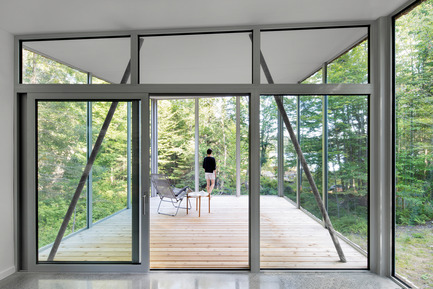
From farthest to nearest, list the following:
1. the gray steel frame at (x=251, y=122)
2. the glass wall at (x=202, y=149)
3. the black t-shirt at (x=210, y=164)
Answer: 1. the black t-shirt at (x=210, y=164)
2. the glass wall at (x=202, y=149)
3. the gray steel frame at (x=251, y=122)

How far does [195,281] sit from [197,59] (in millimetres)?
2787

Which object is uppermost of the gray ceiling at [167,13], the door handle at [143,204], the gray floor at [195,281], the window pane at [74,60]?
the gray ceiling at [167,13]

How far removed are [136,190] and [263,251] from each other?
176 cm

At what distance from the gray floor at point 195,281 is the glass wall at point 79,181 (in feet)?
0.78

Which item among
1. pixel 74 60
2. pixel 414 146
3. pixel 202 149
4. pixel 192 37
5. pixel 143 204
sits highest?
pixel 192 37

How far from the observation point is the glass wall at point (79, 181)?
8.96 feet

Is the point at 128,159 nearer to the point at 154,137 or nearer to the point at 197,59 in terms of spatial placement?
the point at 197,59

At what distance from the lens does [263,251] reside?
2.74 metres

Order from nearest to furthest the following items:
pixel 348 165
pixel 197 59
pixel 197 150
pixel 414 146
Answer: pixel 414 146, pixel 348 165, pixel 197 59, pixel 197 150

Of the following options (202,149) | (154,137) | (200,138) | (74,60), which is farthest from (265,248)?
(154,137)

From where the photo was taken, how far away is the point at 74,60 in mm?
2852

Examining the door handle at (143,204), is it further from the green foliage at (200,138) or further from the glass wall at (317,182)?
the green foliage at (200,138)

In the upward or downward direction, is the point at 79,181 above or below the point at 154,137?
below

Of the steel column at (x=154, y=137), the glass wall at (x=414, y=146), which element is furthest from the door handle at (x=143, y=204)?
the steel column at (x=154, y=137)
